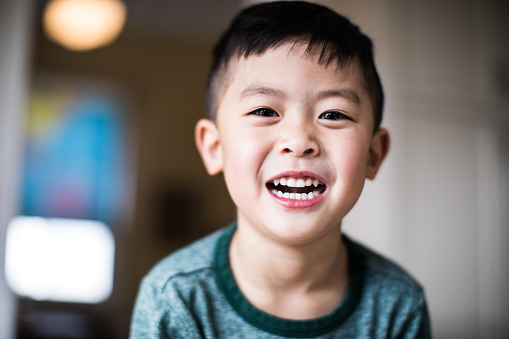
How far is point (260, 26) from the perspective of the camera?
2.65 feet

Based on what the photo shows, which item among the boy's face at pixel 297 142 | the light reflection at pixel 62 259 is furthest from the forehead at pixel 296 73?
Result: the light reflection at pixel 62 259

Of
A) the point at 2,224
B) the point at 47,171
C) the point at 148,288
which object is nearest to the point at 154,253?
the point at 47,171

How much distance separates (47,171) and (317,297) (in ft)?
12.1

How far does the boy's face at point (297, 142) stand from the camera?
73cm

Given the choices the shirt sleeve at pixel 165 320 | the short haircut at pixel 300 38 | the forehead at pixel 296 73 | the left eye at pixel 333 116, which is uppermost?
the short haircut at pixel 300 38

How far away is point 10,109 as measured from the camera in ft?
6.45

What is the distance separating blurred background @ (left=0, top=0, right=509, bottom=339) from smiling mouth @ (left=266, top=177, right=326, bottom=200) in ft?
4.91

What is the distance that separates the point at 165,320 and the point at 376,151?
1.51 feet

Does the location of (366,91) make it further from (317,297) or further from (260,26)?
(317,297)

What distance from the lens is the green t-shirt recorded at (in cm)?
82

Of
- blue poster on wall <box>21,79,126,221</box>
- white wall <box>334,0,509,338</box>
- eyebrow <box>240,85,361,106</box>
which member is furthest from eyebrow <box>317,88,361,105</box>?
blue poster on wall <box>21,79,126,221</box>

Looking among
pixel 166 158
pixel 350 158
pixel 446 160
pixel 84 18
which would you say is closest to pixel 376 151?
pixel 350 158

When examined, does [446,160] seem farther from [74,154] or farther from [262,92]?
[74,154]

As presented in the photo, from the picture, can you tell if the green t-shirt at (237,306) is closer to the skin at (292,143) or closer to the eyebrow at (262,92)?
the skin at (292,143)
